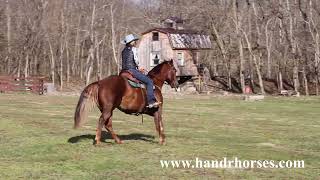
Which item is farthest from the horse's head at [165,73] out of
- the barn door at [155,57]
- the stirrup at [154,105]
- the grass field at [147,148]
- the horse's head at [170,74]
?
the barn door at [155,57]

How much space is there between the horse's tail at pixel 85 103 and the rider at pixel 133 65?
113cm

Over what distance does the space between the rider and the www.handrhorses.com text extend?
8.98 ft

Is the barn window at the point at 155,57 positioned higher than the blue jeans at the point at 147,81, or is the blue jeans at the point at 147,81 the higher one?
the barn window at the point at 155,57

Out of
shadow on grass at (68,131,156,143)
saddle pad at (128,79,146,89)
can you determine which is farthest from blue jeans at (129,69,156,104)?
shadow on grass at (68,131,156,143)

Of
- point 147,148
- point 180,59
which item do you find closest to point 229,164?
point 147,148

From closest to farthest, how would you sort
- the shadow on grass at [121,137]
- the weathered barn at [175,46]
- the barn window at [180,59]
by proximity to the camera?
the shadow on grass at [121,137], the weathered barn at [175,46], the barn window at [180,59]

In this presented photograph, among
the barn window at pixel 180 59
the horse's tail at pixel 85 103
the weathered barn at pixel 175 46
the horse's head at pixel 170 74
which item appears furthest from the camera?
the barn window at pixel 180 59

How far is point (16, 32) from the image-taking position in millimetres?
63938

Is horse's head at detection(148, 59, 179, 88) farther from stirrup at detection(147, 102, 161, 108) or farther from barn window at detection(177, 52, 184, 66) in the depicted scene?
barn window at detection(177, 52, 184, 66)

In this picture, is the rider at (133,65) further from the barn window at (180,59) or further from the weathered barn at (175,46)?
the barn window at (180,59)

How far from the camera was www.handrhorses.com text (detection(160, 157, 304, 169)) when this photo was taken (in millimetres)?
10703

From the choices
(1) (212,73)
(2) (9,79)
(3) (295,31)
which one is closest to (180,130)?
(2) (9,79)

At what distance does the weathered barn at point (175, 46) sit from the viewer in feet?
203

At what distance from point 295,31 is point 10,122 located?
4507 cm
